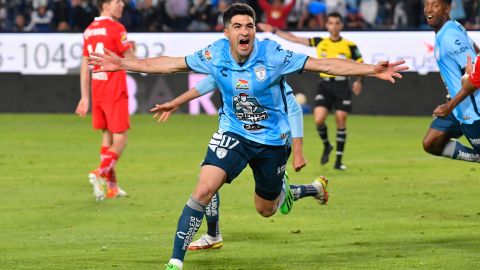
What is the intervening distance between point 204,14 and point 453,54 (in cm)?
1750

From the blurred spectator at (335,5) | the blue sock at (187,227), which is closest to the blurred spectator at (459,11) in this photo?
the blurred spectator at (335,5)

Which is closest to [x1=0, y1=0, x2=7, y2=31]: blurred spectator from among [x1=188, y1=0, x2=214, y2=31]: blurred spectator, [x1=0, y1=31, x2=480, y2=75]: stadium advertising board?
[x1=0, y1=31, x2=480, y2=75]: stadium advertising board

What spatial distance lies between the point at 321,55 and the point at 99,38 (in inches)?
217

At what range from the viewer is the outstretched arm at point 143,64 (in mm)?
9945

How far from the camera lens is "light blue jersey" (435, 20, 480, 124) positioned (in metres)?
12.4

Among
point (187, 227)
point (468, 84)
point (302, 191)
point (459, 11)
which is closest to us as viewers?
point (187, 227)

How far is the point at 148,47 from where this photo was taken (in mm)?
28312

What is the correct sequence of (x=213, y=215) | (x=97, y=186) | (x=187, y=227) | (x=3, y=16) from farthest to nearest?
1. (x=3, y=16)
2. (x=97, y=186)
3. (x=213, y=215)
4. (x=187, y=227)

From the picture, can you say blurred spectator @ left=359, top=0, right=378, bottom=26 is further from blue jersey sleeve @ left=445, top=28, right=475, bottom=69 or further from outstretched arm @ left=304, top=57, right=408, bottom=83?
outstretched arm @ left=304, top=57, right=408, bottom=83

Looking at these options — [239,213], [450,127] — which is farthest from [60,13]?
[450,127]

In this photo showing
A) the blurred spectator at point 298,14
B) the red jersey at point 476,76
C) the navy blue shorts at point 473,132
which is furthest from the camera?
the blurred spectator at point 298,14

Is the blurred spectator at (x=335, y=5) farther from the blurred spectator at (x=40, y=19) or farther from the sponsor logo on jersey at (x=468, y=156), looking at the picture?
the sponsor logo on jersey at (x=468, y=156)

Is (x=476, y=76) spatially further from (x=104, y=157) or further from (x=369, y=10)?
(x=369, y=10)

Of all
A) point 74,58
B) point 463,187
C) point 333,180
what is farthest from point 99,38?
point 74,58
